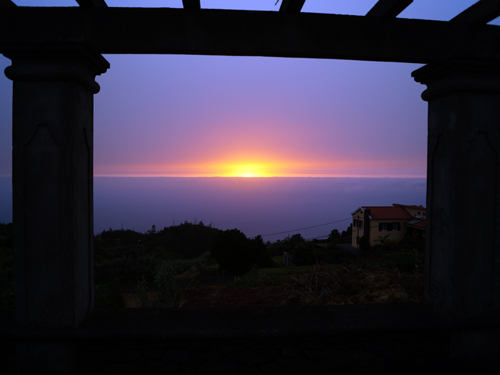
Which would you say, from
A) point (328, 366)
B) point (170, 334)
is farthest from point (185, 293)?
point (328, 366)

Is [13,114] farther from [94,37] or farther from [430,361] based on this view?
[430,361]

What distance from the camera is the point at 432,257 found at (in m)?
2.91

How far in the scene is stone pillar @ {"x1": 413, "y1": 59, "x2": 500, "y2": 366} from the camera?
264cm

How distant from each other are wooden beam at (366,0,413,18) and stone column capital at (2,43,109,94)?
2768mm

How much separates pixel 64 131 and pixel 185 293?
4242mm

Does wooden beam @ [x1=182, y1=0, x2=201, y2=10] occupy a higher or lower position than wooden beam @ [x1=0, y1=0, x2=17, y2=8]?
higher

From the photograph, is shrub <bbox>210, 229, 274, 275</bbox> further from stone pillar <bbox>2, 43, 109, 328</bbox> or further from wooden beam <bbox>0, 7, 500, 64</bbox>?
wooden beam <bbox>0, 7, 500, 64</bbox>

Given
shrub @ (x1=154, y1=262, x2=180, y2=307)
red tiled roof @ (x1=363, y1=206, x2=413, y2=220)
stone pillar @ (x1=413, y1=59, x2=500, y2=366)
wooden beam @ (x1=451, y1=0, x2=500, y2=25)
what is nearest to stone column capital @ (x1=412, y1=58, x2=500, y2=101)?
stone pillar @ (x1=413, y1=59, x2=500, y2=366)

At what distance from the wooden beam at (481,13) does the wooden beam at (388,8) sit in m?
0.72

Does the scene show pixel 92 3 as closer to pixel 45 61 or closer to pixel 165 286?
pixel 45 61

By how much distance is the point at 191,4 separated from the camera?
8.41 feet

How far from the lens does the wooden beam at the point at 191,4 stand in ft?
8.30

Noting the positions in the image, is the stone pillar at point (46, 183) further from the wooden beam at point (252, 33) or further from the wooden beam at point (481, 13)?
the wooden beam at point (481, 13)

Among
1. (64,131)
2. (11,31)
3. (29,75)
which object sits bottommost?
(64,131)
